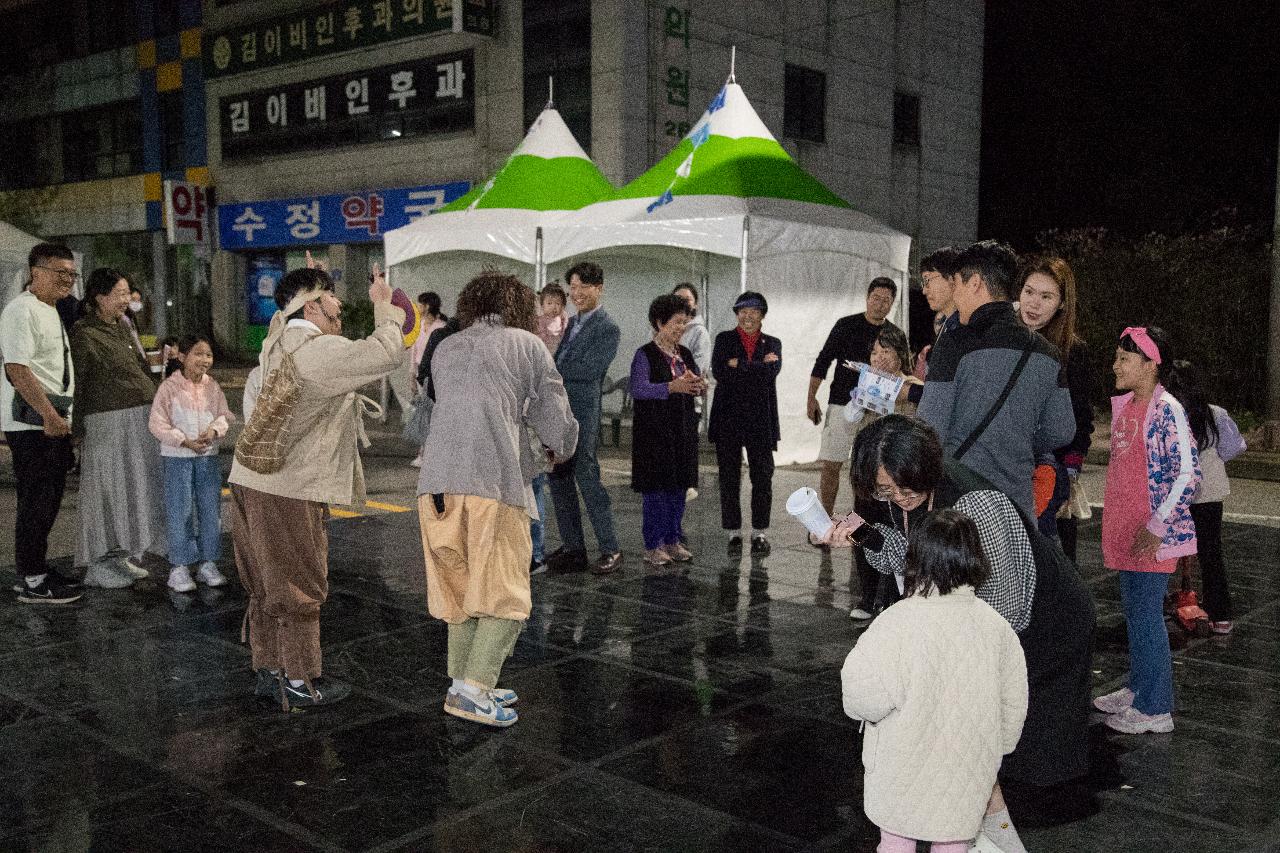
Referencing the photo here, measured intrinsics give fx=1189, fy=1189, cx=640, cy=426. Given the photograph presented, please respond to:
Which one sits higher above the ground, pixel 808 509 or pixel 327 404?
pixel 327 404

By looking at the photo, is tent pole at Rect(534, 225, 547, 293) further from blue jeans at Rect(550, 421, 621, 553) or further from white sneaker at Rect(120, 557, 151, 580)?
white sneaker at Rect(120, 557, 151, 580)

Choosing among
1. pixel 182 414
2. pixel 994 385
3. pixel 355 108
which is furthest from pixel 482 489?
pixel 355 108

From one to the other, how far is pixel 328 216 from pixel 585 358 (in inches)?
704

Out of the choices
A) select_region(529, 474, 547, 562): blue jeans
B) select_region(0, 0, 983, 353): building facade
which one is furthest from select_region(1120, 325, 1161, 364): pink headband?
select_region(0, 0, 983, 353): building facade

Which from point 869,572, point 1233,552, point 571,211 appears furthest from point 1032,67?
point 869,572

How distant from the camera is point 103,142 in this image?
2906cm

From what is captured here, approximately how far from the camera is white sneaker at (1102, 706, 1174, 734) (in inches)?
176

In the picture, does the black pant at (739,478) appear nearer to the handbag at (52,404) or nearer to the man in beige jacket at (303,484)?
the man in beige jacket at (303,484)

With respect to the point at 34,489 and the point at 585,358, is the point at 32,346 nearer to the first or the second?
the point at 34,489

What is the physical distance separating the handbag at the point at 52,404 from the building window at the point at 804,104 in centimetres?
1637

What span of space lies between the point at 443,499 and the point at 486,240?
923cm

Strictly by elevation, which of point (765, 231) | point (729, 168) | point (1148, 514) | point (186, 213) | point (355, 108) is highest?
point (355, 108)

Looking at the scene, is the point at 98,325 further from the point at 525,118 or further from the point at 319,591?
the point at 525,118

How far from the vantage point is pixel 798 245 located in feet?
39.3
